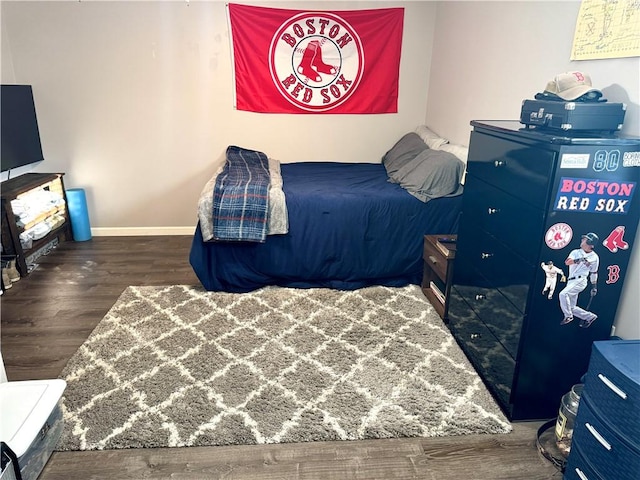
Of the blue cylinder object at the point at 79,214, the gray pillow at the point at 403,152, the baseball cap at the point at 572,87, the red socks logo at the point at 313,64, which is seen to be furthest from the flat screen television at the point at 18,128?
the baseball cap at the point at 572,87

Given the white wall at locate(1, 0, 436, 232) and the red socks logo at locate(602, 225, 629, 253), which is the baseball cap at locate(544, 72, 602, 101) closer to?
the red socks logo at locate(602, 225, 629, 253)

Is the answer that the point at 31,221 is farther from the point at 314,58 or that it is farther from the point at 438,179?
the point at 438,179

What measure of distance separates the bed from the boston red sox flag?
130 centimetres

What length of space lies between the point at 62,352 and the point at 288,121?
264cm

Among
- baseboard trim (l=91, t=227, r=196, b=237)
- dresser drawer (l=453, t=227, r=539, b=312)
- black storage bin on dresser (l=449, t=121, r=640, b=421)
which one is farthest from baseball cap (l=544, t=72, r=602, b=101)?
baseboard trim (l=91, t=227, r=196, b=237)

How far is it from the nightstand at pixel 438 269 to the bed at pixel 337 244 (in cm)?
12

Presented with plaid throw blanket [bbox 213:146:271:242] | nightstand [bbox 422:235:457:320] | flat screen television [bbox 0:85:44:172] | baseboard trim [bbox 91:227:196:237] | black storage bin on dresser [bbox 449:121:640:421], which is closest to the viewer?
black storage bin on dresser [bbox 449:121:640:421]

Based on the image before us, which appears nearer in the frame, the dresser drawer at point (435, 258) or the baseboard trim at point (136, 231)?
the dresser drawer at point (435, 258)

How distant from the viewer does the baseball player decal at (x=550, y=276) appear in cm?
158

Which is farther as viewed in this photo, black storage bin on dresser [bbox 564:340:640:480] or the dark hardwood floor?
the dark hardwood floor

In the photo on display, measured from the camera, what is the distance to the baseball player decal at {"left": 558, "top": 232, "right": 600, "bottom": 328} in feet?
5.17

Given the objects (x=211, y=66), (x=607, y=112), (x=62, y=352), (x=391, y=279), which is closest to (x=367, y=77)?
(x=211, y=66)

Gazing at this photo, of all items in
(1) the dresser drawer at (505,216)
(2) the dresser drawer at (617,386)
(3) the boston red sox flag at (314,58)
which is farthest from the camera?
(3) the boston red sox flag at (314,58)

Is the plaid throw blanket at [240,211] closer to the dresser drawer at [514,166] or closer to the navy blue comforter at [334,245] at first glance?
the navy blue comforter at [334,245]
